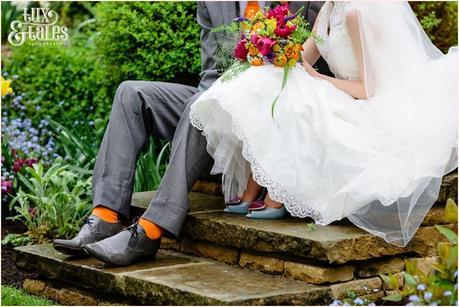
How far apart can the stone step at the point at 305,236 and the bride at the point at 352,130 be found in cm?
7

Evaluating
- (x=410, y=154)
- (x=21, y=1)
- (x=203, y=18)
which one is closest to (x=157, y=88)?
(x=203, y=18)

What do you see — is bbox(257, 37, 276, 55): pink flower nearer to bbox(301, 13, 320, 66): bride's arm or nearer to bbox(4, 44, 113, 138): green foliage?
bbox(301, 13, 320, 66): bride's arm

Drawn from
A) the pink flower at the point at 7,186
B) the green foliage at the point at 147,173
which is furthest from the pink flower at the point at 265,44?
the pink flower at the point at 7,186

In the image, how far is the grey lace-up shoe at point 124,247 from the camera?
4.00 metres

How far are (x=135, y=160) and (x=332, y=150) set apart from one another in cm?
104

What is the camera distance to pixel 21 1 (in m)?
8.62

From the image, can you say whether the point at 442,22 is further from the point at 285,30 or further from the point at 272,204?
the point at 272,204

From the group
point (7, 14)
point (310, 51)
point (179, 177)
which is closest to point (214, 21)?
point (310, 51)

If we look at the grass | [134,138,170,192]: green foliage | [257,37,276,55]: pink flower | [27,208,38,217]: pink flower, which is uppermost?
[257,37,276,55]: pink flower

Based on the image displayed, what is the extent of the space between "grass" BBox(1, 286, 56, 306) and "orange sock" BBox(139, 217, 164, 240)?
69cm

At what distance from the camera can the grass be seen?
4.28 m

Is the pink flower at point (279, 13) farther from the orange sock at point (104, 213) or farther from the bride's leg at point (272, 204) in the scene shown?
the orange sock at point (104, 213)

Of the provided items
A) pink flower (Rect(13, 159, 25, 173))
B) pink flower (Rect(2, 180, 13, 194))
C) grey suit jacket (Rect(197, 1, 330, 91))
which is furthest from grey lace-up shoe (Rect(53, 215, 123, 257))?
pink flower (Rect(13, 159, 25, 173))

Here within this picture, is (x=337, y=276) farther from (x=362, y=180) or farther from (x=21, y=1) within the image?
(x=21, y=1)
